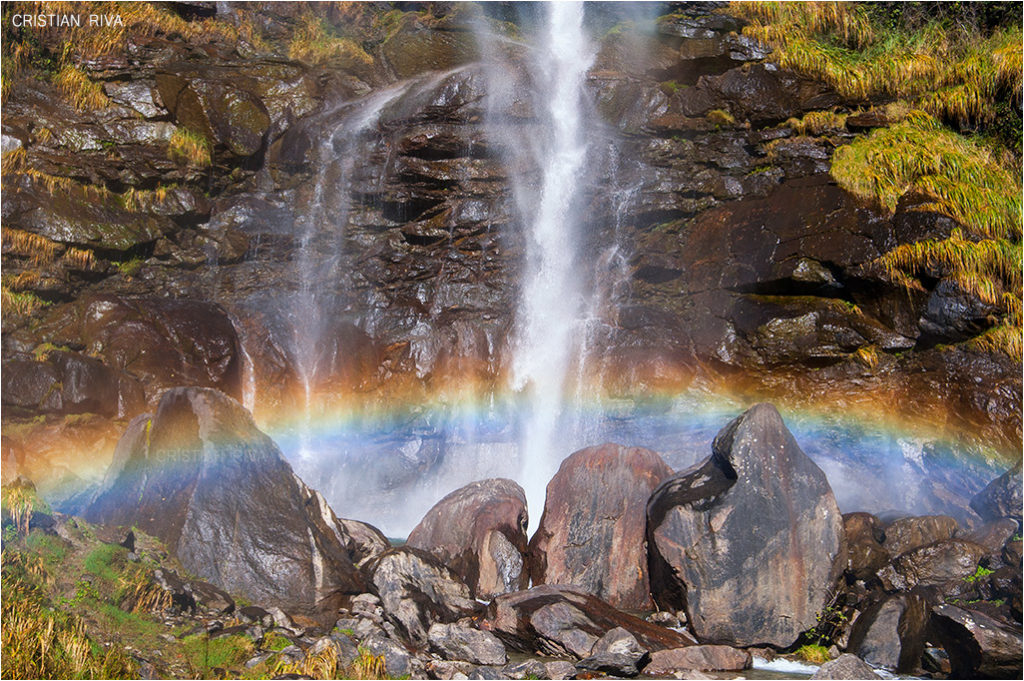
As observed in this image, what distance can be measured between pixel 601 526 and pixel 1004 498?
5388 millimetres

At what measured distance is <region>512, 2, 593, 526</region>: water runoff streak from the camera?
47.7 feet

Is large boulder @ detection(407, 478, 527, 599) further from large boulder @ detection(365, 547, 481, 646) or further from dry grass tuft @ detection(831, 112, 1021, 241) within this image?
dry grass tuft @ detection(831, 112, 1021, 241)

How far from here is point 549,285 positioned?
1541cm

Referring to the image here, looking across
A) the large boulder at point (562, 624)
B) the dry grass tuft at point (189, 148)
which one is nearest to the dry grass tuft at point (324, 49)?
the dry grass tuft at point (189, 148)

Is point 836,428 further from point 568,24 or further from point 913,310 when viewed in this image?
point 568,24

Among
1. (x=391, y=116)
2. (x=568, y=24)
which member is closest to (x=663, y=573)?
(x=391, y=116)

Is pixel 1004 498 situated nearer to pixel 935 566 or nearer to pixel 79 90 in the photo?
pixel 935 566

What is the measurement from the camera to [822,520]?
759cm

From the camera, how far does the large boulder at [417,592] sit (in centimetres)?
731

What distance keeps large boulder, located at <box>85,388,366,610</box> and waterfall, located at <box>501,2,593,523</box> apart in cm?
636

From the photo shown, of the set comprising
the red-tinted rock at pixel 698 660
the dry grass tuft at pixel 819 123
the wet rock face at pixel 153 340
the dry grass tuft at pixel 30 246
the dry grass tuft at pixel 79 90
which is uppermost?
the dry grass tuft at pixel 79 90

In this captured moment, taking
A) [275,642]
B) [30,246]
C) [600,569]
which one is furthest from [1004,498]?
[30,246]

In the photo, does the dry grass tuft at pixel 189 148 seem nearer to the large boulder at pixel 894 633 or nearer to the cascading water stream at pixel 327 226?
the cascading water stream at pixel 327 226

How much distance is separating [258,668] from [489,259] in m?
10.5
